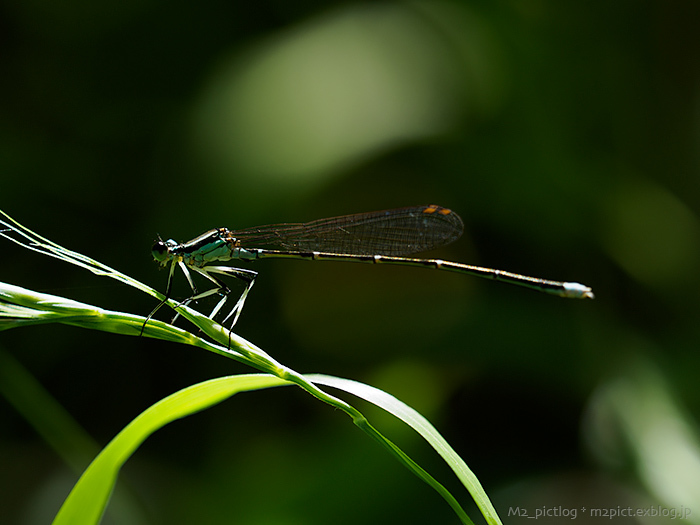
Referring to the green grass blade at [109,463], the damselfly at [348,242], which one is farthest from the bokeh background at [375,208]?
the green grass blade at [109,463]

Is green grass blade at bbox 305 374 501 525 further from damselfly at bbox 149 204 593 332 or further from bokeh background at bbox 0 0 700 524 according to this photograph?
bokeh background at bbox 0 0 700 524

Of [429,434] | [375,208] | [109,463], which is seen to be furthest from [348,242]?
[109,463]

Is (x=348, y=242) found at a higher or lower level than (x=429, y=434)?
higher

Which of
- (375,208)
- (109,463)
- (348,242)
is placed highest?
(375,208)

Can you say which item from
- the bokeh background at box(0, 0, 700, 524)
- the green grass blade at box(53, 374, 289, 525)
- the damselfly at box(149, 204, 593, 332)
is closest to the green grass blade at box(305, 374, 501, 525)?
the green grass blade at box(53, 374, 289, 525)

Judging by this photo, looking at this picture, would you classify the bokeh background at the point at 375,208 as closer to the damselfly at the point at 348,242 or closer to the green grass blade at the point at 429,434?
the damselfly at the point at 348,242

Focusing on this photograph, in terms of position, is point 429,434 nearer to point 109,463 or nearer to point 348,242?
point 109,463
